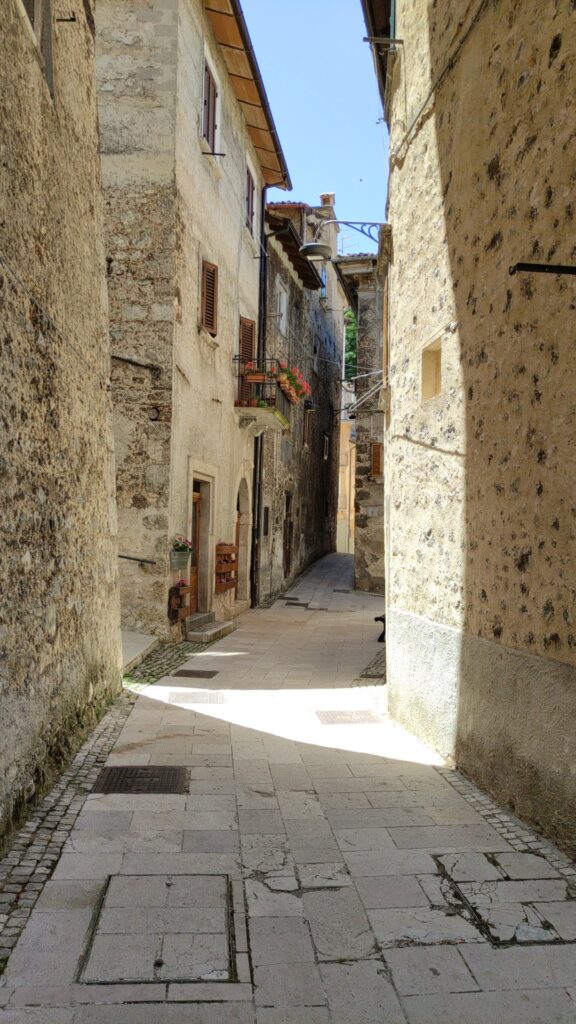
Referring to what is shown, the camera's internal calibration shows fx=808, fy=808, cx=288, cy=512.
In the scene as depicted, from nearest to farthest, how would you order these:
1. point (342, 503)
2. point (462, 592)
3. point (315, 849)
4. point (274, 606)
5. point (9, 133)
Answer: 1. point (315, 849)
2. point (9, 133)
3. point (462, 592)
4. point (274, 606)
5. point (342, 503)

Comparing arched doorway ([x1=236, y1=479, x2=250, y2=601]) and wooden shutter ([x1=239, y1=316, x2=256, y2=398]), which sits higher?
wooden shutter ([x1=239, y1=316, x2=256, y2=398])

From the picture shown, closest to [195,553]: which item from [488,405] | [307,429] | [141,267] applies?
[141,267]

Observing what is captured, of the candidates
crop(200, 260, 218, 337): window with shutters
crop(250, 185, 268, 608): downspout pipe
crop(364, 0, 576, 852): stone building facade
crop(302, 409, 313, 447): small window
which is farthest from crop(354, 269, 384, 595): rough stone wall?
crop(364, 0, 576, 852): stone building facade

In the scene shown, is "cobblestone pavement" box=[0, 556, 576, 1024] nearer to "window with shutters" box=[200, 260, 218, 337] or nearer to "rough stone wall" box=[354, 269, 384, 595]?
"window with shutters" box=[200, 260, 218, 337]

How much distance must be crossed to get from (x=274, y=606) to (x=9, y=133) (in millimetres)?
14887

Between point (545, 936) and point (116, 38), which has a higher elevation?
point (116, 38)

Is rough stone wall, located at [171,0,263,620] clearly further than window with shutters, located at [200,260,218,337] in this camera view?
No

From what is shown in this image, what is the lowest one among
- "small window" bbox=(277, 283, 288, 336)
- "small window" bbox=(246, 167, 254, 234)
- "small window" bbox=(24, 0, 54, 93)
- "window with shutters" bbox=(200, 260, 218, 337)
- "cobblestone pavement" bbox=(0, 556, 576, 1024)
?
"cobblestone pavement" bbox=(0, 556, 576, 1024)

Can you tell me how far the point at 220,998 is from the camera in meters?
2.77

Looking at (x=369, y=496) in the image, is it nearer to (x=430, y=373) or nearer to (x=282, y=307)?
(x=282, y=307)

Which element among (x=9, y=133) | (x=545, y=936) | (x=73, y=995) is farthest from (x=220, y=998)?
(x=9, y=133)

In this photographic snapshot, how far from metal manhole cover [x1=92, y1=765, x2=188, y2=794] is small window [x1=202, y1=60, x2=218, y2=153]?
10714 millimetres

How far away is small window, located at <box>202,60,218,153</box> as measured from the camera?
13013 mm

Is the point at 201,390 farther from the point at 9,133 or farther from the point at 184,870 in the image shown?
the point at 184,870
